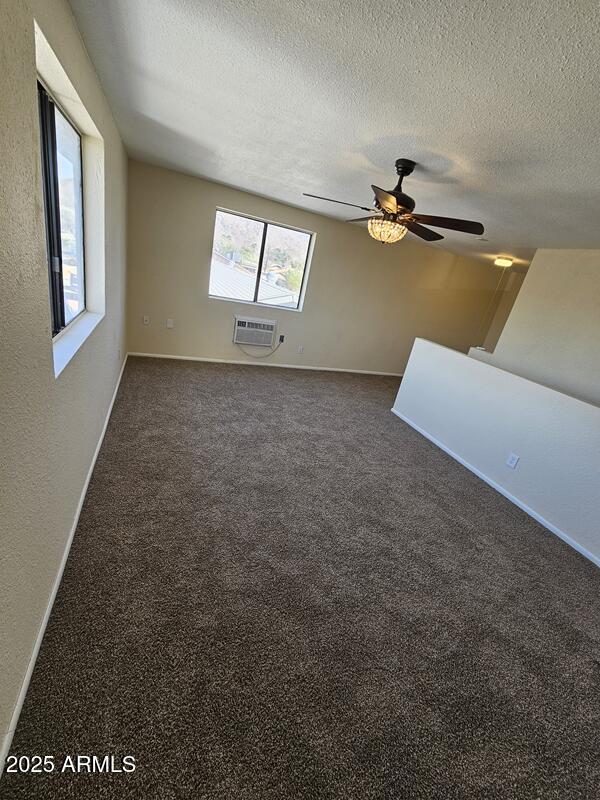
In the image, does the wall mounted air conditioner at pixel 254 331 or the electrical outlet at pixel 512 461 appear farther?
the wall mounted air conditioner at pixel 254 331

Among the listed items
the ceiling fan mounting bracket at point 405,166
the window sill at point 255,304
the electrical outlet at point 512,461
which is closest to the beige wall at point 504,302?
the window sill at point 255,304

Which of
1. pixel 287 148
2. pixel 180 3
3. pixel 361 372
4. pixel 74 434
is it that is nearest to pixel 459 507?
pixel 74 434

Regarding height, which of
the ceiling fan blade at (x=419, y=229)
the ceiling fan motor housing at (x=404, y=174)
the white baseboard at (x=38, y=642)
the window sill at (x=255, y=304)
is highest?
the ceiling fan motor housing at (x=404, y=174)

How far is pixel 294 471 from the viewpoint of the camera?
9.13 ft

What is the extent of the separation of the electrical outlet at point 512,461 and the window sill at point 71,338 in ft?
11.4

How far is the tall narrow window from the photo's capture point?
63.4 inches

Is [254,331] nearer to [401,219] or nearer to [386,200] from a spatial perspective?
[401,219]

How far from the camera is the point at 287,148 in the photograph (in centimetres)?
263

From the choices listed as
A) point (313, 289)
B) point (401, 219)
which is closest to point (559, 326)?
point (401, 219)

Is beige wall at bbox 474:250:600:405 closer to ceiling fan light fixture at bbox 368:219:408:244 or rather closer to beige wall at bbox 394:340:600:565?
beige wall at bbox 394:340:600:565

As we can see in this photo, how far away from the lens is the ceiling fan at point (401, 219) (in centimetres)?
227

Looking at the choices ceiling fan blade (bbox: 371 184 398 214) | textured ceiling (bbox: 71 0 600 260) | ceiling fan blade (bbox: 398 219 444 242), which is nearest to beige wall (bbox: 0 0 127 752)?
textured ceiling (bbox: 71 0 600 260)

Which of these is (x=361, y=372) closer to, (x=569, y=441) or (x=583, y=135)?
(x=569, y=441)

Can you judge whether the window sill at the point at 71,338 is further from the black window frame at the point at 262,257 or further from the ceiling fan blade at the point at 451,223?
the black window frame at the point at 262,257
